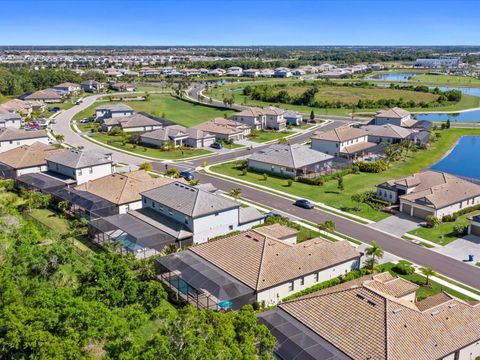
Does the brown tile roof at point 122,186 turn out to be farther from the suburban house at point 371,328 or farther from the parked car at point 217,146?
the parked car at point 217,146

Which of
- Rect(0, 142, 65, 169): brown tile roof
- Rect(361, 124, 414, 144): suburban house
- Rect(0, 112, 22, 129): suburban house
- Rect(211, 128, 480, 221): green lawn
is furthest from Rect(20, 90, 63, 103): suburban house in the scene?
Rect(361, 124, 414, 144): suburban house

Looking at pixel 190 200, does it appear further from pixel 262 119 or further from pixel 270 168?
pixel 262 119

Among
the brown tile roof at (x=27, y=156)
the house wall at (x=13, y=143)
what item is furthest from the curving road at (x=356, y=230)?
the brown tile roof at (x=27, y=156)

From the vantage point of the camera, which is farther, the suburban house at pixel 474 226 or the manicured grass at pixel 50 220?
the manicured grass at pixel 50 220

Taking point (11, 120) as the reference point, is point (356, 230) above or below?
below

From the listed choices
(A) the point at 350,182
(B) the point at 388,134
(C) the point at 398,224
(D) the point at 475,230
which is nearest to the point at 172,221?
(C) the point at 398,224

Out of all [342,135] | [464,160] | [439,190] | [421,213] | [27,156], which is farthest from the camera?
[342,135]

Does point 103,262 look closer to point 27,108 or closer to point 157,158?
point 157,158
